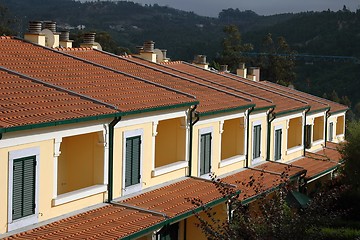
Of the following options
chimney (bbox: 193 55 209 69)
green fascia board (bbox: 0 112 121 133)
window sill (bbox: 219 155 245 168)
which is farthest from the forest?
green fascia board (bbox: 0 112 121 133)

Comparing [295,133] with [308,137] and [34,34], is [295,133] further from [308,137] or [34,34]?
[34,34]

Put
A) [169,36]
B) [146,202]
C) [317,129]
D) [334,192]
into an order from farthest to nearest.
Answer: [169,36], [317,129], [146,202], [334,192]

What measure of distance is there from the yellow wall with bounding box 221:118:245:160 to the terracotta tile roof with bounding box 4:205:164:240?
916 cm

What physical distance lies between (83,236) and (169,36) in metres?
115

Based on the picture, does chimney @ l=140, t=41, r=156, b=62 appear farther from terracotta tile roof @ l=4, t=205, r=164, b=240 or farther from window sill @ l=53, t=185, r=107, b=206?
terracotta tile roof @ l=4, t=205, r=164, b=240

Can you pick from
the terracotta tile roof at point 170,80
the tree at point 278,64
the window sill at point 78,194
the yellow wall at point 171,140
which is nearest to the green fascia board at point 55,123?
the window sill at point 78,194

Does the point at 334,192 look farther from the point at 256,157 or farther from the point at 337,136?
the point at 337,136

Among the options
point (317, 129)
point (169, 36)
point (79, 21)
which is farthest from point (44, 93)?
point (79, 21)

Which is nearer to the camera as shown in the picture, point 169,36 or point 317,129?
point 317,129

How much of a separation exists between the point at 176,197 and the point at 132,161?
1687 mm

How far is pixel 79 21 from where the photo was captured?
144 m

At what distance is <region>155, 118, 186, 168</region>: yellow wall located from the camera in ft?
69.6

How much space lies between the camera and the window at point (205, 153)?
22.2 m

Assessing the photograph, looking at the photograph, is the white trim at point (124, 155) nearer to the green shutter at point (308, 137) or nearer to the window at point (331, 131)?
the green shutter at point (308, 137)
